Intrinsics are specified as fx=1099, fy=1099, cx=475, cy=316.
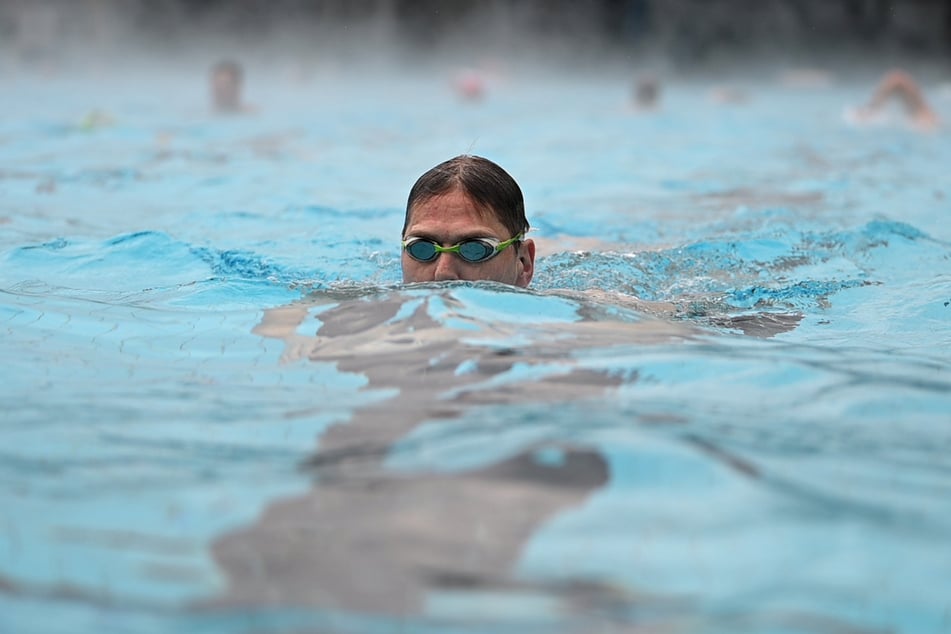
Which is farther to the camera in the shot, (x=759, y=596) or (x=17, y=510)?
(x=17, y=510)

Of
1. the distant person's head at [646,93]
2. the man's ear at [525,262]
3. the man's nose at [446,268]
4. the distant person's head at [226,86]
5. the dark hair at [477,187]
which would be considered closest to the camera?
the man's nose at [446,268]

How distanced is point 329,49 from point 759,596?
29.8 m

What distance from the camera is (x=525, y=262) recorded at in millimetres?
4281

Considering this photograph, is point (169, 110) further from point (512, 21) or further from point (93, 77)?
point (512, 21)

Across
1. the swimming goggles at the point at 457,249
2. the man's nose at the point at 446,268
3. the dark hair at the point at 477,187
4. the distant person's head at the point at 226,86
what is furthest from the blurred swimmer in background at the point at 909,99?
the man's nose at the point at 446,268

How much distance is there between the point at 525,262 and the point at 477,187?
1.37 feet

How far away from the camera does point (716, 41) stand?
Answer: 1193 inches

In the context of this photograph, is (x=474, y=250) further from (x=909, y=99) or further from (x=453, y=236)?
(x=909, y=99)

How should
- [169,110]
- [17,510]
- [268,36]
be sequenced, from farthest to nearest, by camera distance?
1. [268,36]
2. [169,110]
3. [17,510]

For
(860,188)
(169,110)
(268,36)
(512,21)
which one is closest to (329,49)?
(268,36)

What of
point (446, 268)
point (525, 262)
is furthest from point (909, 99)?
point (446, 268)

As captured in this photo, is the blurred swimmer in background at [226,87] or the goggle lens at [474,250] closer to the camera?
the goggle lens at [474,250]

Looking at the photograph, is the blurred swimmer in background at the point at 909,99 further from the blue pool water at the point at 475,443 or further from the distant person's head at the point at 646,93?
the blue pool water at the point at 475,443

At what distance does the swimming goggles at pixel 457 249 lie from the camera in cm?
388
